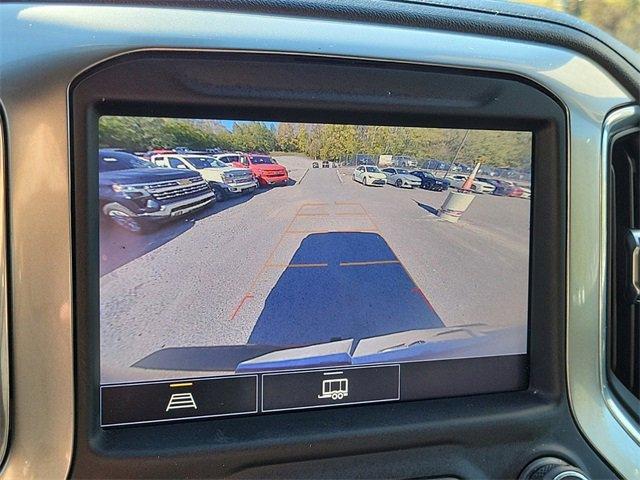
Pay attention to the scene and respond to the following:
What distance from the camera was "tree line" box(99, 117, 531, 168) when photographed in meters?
1.04

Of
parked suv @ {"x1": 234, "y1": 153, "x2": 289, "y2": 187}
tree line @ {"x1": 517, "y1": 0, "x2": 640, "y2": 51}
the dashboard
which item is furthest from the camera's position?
tree line @ {"x1": 517, "y1": 0, "x2": 640, "y2": 51}

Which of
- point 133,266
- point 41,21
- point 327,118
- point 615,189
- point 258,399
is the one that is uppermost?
point 41,21

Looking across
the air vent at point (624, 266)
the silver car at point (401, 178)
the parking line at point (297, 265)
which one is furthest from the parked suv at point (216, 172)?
the air vent at point (624, 266)

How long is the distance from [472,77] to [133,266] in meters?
0.76

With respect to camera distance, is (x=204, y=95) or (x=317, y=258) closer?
(x=204, y=95)

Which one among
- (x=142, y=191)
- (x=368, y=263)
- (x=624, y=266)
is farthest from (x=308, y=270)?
(x=624, y=266)

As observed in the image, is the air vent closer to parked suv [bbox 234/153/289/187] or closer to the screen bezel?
the screen bezel

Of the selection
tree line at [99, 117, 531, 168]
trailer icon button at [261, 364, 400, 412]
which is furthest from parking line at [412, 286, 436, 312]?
tree line at [99, 117, 531, 168]

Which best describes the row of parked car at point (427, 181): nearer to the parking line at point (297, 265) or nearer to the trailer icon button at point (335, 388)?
the parking line at point (297, 265)

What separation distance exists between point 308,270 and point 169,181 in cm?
32

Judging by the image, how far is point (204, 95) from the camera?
41.1 inches

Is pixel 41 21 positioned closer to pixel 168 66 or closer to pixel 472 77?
pixel 168 66

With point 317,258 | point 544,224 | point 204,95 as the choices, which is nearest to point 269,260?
point 317,258

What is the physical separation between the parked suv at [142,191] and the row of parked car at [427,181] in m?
0.32
